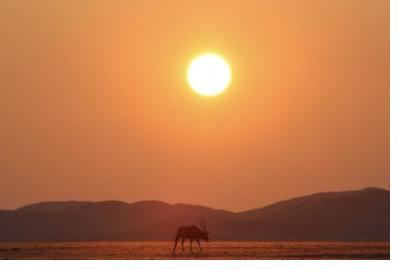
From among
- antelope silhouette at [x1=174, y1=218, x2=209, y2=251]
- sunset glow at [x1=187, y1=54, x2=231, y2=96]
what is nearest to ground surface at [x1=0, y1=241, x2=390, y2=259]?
antelope silhouette at [x1=174, y1=218, x2=209, y2=251]

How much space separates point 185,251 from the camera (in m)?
7.48

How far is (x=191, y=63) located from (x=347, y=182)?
2.02 metres

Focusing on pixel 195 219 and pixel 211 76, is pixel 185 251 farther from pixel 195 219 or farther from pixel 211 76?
pixel 211 76

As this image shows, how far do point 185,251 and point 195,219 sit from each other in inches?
14.3

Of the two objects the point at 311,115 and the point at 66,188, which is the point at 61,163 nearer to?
the point at 66,188

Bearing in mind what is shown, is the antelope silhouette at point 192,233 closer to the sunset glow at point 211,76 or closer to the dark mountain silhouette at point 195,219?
the dark mountain silhouette at point 195,219

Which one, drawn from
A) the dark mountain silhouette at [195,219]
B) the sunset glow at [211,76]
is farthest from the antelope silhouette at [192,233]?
the sunset glow at [211,76]

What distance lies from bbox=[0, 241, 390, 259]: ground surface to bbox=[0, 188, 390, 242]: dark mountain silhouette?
0.08 m

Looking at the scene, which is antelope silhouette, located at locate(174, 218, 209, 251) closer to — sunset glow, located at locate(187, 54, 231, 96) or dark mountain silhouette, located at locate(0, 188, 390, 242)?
dark mountain silhouette, located at locate(0, 188, 390, 242)

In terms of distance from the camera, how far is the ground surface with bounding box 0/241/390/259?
7.48 m

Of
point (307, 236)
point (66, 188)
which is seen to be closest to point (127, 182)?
point (66, 188)

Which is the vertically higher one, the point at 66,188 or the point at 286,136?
the point at 286,136
